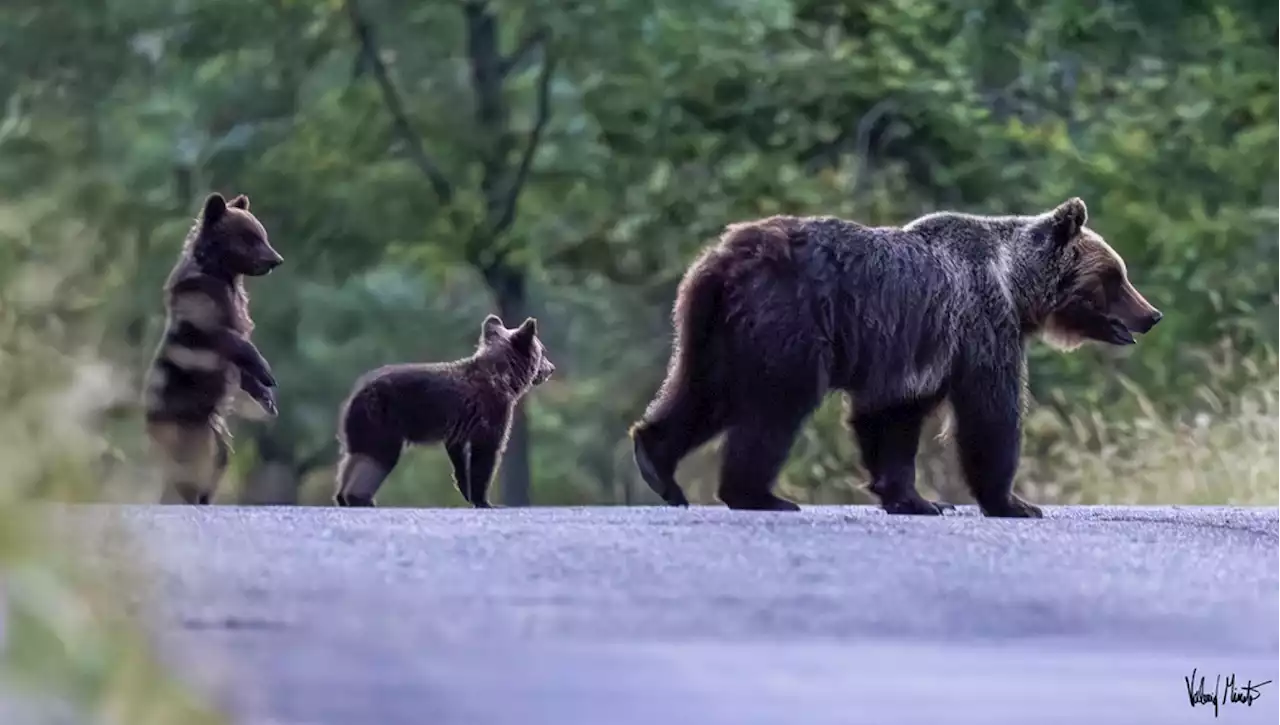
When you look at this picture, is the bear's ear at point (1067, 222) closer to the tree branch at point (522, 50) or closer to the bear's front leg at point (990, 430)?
the bear's front leg at point (990, 430)

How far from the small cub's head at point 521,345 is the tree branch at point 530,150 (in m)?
7.40

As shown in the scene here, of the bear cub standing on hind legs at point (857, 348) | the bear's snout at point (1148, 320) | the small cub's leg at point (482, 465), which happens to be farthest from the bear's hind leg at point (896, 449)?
the small cub's leg at point (482, 465)

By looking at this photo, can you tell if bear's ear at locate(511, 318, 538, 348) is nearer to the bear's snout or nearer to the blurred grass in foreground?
the bear's snout

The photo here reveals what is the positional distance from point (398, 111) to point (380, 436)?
912cm

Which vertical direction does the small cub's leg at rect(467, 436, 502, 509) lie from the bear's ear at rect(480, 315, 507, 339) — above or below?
below

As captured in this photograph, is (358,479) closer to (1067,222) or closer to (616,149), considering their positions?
(1067,222)

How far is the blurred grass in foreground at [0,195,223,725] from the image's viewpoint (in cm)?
204

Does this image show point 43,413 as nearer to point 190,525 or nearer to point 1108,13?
point 190,525

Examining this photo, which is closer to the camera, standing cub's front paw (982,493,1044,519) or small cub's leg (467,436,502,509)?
standing cub's front paw (982,493,1044,519)

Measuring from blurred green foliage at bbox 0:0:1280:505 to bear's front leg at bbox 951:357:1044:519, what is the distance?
21.9 ft

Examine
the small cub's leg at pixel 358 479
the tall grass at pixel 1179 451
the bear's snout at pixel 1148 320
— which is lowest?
the tall grass at pixel 1179 451

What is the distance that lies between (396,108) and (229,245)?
29.9 feet

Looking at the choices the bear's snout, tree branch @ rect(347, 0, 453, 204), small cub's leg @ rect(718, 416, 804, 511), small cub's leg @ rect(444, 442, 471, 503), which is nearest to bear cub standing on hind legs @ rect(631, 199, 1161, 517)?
small cub's leg @ rect(718, 416, 804, 511)

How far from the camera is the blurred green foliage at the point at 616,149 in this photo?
53.2ft
